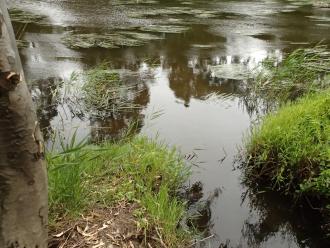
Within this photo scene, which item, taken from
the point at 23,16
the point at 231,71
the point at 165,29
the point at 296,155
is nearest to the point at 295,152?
the point at 296,155

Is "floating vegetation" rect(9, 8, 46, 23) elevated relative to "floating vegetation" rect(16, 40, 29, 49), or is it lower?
elevated

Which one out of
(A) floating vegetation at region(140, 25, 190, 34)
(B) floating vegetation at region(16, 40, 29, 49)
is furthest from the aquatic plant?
(A) floating vegetation at region(140, 25, 190, 34)

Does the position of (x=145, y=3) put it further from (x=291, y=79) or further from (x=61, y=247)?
(x=61, y=247)

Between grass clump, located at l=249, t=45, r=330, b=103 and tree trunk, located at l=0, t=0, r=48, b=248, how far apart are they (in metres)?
3.69

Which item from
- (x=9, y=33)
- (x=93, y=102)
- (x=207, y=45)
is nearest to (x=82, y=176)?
(x=9, y=33)

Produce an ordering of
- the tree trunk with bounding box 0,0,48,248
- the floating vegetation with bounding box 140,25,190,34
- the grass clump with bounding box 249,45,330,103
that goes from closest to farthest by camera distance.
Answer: the tree trunk with bounding box 0,0,48,248 → the grass clump with bounding box 249,45,330,103 → the floating vegetation with bounding box 140,25,190,34

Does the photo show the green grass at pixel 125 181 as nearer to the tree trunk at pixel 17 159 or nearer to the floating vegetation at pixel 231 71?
the tree trunk at pixel 17 159

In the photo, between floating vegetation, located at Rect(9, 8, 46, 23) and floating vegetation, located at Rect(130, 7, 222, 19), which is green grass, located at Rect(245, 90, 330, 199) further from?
floating vegetation, located at Rect(130, 7, 222, 19)

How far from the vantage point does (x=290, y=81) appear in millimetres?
5355

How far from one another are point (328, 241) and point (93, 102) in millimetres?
2764

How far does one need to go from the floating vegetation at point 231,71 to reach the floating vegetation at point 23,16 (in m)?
4.28

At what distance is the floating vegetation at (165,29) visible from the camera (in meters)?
8.30

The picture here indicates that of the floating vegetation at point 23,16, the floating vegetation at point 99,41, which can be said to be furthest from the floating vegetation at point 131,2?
the floating vegetation at point 99,41

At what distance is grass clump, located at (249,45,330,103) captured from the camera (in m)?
5.16
